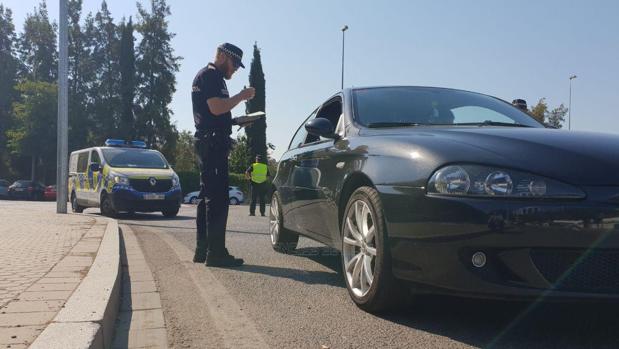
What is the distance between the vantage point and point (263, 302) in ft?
12.4

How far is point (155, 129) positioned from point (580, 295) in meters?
51.4

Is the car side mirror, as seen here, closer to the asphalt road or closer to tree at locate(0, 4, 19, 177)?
the asphalt road

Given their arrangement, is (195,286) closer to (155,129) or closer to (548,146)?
(548,146)

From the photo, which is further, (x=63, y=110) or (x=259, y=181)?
(x=259, y=181)

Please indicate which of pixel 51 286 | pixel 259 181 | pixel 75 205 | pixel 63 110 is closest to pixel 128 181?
pixel 63 110

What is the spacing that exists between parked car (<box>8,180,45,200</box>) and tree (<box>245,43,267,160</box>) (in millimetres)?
15867

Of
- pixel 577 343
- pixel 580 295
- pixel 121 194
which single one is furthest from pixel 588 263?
pixel 121 194

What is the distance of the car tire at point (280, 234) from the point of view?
5.85m

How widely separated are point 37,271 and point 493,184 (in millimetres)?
3158

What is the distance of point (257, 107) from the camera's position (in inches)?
1806

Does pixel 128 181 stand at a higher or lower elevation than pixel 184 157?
lower

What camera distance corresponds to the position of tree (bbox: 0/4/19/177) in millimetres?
55594

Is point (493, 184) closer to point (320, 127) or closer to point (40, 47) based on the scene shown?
point (320, 127)

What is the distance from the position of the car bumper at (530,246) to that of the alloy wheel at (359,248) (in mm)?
630
